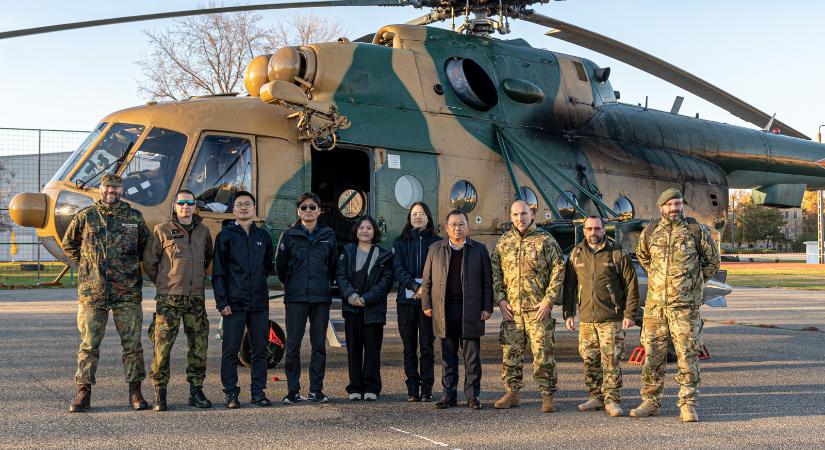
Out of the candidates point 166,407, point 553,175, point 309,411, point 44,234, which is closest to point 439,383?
point 309,411

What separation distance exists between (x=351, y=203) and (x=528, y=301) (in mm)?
4802

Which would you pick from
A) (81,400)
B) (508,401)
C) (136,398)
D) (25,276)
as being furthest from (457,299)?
(25,276)

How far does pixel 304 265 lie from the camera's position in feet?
22.2

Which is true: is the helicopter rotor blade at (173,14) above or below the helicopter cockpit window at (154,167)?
above

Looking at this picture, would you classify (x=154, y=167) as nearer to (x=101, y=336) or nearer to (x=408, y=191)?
(x=101, y=336)

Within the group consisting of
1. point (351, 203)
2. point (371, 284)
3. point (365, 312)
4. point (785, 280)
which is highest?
point (351, 203)

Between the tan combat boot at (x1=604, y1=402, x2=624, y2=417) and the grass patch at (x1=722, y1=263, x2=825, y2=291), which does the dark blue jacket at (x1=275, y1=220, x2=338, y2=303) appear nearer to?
the tan combat boot at (x1=604, y1=402, x2=624, y2=417)

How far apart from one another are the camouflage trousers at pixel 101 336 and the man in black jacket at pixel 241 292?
2.25 feet

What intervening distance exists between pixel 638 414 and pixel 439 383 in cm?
229

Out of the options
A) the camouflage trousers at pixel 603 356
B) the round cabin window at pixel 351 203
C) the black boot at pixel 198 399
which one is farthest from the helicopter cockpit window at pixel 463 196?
the black boot at pixel 198 399

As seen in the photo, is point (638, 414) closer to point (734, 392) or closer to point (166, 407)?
point (734, 392)

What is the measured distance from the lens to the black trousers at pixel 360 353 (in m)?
6.88

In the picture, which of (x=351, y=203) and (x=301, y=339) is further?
(x=351, y=203)

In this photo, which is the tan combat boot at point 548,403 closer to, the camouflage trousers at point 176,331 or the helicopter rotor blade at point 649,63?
the camouflage trousers at point 176,331
